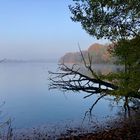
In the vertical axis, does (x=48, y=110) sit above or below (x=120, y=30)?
below

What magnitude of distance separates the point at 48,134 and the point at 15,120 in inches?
320

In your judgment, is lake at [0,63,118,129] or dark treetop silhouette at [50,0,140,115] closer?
dark treetop silhouette at [50,0,140,115]

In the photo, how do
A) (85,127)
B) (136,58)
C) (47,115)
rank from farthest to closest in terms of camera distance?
1. (47,115)
2. (85,127)
3. (136,58)

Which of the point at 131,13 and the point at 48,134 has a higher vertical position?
the point at 131,13

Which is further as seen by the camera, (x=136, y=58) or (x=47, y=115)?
(x=47, y=115)

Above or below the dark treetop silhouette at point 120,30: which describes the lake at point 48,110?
below

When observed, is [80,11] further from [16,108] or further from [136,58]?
[16,108]

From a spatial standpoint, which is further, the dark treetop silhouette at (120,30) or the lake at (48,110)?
the lake at (48,110)

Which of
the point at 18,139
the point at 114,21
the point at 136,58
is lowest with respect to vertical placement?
the point at 18,139

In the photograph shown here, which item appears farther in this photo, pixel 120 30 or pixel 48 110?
pixel 48 110

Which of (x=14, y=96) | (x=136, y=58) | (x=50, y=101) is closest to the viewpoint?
(x=136, y=58)

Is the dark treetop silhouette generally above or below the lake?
above

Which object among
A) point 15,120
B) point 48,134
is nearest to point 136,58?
point 48,134

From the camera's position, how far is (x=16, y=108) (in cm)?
3741
